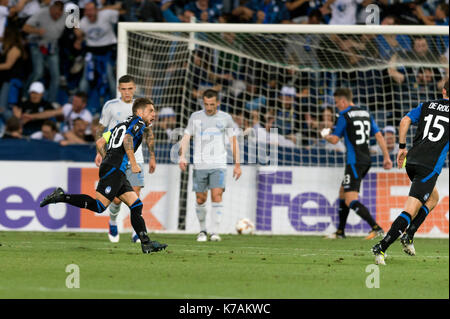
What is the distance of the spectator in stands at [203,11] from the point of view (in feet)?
58.8

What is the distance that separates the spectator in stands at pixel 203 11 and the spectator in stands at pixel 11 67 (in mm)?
3208

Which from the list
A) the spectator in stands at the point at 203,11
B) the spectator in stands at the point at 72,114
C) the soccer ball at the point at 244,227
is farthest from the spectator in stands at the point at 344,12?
the soccer ball at the point at 244,227

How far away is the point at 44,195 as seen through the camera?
14.4 metres

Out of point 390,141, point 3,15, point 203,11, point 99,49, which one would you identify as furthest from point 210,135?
point 3,15

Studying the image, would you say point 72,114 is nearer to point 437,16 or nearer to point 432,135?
point 437,16

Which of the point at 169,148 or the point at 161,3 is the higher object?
the point at 161,3

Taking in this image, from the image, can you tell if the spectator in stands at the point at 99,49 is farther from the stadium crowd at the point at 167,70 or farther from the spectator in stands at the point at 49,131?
the spectator in stands at the point at 49,131

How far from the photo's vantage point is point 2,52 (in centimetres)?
1739

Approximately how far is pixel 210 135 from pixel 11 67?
6077 mm

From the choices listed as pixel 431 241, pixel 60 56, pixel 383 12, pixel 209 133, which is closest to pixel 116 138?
pixel 209 133

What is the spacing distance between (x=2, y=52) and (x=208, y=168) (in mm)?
6403
